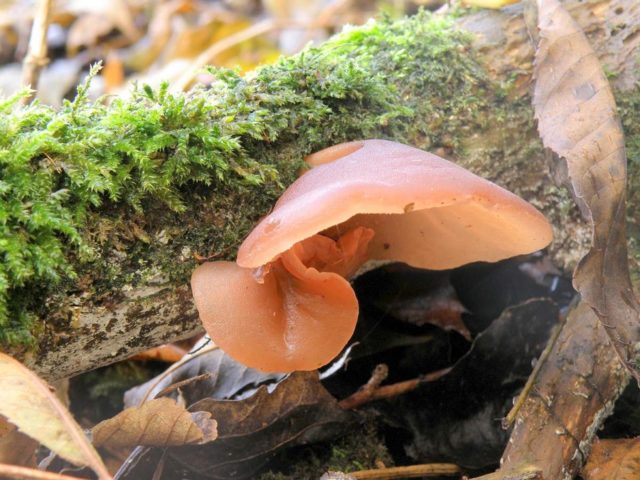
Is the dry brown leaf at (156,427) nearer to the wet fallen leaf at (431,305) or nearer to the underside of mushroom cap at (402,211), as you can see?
the underside of mushroom cap at (402,211)

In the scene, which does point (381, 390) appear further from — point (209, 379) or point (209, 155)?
point (209, 155)

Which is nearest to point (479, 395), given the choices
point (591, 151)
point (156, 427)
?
point (591, 151)

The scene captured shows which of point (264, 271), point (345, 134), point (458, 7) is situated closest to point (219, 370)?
point (264, 271)

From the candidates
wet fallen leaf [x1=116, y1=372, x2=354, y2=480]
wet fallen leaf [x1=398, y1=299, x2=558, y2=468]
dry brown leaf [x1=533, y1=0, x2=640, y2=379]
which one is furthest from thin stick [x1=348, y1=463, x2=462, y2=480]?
dry brown leaf [x1=533, y1=0, x2=640, y2=379]

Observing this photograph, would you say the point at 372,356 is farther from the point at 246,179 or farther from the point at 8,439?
the point at 8,439

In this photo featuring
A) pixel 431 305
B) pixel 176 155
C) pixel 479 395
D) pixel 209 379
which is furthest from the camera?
pixel 431 305

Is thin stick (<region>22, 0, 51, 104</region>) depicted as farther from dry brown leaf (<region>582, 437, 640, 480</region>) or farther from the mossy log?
dry brown leaf (<region>582, 437, 640, 480</region>)
